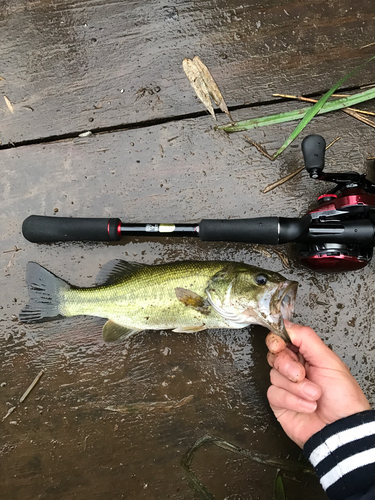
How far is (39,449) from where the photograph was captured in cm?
245

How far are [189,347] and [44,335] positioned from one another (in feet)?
3.31

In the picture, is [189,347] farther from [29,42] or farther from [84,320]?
[29,42]

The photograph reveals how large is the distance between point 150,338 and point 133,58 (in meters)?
1.98

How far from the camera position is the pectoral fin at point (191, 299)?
7.16 ft

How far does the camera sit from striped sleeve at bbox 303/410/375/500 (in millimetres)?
1874

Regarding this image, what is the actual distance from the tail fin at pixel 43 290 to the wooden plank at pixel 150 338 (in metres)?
0.13

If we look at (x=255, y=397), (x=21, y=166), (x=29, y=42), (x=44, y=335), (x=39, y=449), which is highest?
(x=29, y=42)

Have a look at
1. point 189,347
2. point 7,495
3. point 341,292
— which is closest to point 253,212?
point 341,292

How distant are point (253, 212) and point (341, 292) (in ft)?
2.71

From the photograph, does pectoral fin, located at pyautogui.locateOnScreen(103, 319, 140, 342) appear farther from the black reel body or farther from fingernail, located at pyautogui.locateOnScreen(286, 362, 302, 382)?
the black reel body

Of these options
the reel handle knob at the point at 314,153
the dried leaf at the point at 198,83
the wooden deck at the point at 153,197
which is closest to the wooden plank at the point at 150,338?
the wooden deck at the point at 153,197

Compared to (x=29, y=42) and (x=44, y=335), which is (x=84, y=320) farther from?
(x=29, y=42)

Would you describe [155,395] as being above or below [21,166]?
below

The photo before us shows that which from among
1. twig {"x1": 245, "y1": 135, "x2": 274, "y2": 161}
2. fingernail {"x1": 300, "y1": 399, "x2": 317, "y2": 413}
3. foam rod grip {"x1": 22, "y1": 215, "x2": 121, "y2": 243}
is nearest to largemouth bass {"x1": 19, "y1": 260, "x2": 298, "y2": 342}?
foam rod grip {"x1": 22, "y1": 215, "x2": 121, "y2": 243}
